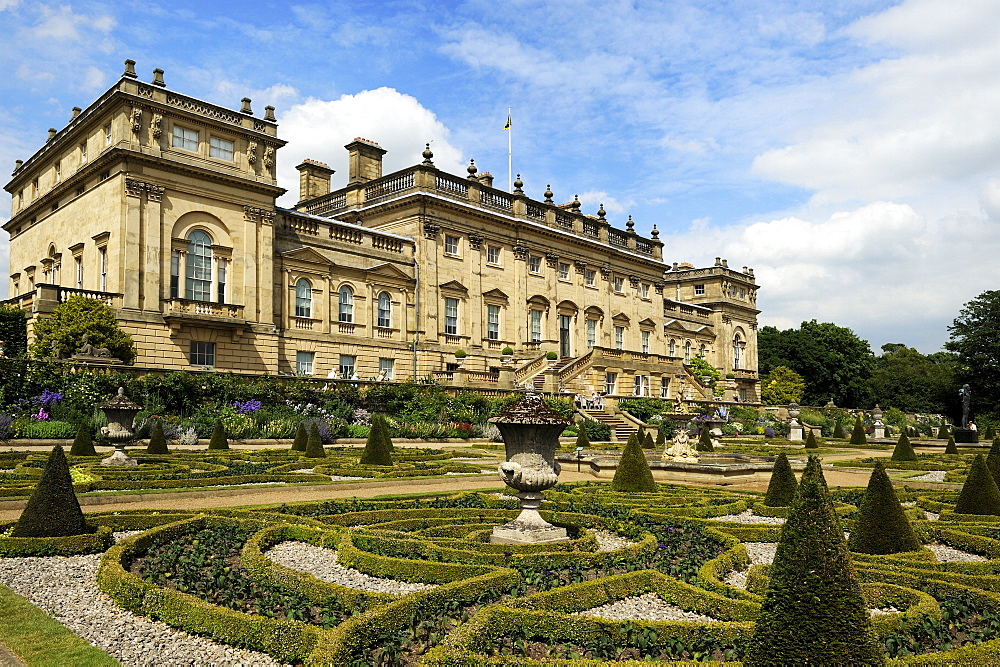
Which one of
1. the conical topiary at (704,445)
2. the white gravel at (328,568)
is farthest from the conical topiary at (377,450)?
the conical topiary at (704,445)

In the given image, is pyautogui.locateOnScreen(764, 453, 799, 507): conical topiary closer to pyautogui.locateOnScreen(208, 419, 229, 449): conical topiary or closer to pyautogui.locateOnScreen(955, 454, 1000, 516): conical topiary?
pyautogui.locateOnScreen(955, 454, 1000, 516): conical topiary

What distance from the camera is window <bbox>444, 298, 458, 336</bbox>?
123 ft

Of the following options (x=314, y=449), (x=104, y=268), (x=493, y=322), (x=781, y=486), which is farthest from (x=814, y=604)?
(x=493, y=322)

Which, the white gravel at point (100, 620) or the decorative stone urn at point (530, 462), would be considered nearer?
the white gravel at point (100, 620)

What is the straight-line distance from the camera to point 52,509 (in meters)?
8.11

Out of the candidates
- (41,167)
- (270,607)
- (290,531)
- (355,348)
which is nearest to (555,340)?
(355,348)

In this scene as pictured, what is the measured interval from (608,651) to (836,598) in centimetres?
199

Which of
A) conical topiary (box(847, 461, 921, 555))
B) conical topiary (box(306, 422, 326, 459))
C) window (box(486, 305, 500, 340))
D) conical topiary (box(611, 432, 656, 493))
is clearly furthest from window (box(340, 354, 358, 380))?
conical topiary (box(847, 461, 921, 555))

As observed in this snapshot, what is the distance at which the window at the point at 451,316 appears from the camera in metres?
37.6

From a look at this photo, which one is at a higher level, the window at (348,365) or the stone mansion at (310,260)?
the stone mansion at (310,260)

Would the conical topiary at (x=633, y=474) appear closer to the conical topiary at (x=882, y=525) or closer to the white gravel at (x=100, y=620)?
the conical topiary at (x=882, y=525)

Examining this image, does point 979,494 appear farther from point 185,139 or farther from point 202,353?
point 185,139

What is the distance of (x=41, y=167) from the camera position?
33.5 m

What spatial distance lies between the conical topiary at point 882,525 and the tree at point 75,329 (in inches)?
898
